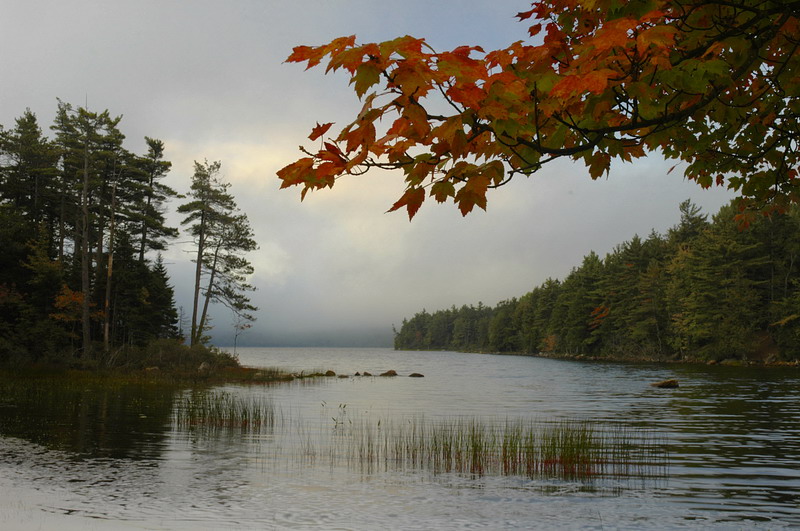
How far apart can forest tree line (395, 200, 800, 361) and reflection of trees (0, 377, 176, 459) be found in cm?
3792

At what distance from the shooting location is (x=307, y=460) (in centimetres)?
1163

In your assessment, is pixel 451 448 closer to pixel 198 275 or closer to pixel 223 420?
pixel 223 420

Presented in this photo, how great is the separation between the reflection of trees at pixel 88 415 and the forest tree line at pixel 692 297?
1493 inches

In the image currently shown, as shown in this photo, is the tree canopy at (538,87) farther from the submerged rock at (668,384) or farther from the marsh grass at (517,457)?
the submerged rock at (668,384)

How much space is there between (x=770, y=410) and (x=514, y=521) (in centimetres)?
1871

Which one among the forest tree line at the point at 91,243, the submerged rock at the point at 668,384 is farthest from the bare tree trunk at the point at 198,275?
the submerged rock at the point at 668,384

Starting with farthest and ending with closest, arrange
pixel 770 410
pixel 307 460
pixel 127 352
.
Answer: pixel 127 352 < pixel 770 410 < pixel 307 460

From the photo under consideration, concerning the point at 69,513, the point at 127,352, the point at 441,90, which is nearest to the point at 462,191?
the point at 441,90

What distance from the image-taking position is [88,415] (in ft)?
55.8

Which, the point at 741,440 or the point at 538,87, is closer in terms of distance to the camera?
the point at 538,87

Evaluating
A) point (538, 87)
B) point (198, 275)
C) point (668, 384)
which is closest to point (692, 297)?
point (668, 384)

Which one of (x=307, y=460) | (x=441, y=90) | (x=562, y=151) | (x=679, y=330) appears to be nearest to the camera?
(x=441, y=90)

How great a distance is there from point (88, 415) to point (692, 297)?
2456 inches

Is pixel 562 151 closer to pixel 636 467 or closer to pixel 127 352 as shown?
pixel 636 467
